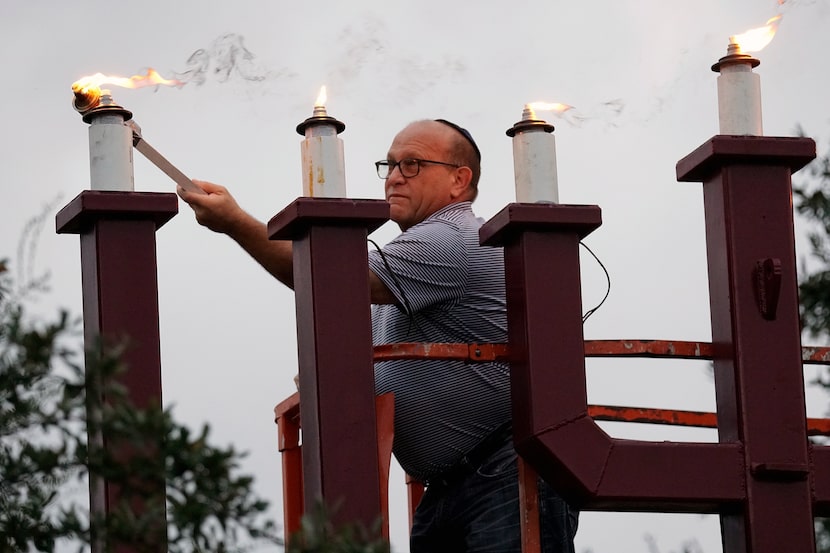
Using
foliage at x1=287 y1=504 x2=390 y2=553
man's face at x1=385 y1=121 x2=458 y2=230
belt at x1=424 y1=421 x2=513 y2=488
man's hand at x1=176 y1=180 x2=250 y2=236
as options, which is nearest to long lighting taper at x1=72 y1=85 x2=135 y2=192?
man's hand at x1=176 y1=180 x2=250 y2=236

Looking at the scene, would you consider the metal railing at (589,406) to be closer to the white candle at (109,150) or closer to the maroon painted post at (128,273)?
the maroon painted post at (128,273)

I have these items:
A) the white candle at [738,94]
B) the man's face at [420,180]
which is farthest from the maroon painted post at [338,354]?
the white candle at [738,94]

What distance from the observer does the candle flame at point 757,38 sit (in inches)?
235

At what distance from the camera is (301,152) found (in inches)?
223

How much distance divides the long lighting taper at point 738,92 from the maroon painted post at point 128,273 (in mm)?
1812

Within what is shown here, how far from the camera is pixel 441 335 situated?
6223 mm

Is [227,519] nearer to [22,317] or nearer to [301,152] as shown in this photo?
[22,317]

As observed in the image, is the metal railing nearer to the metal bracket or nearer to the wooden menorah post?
the wooden menorah post

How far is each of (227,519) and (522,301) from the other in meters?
2.52

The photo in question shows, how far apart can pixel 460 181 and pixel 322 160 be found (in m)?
1.32

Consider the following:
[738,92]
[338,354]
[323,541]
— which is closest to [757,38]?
[738,92]

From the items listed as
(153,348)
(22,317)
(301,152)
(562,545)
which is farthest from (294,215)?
(22,317)

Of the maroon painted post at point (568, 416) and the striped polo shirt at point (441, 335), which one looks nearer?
the maroon painted post at point (568, 416)

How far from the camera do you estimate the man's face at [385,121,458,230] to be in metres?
6.75
